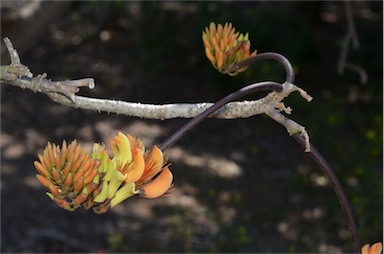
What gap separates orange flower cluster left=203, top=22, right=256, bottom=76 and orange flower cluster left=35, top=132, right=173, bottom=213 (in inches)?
10.3

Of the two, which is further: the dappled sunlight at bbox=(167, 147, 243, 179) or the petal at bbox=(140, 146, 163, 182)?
the dappled sunlight at bbox=(167, 147, 243, 179)

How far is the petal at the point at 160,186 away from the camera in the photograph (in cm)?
72

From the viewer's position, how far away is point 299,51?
4043mm

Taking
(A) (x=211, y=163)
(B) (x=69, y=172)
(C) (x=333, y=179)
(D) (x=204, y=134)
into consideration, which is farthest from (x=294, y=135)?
(D) (x=204, y=134)

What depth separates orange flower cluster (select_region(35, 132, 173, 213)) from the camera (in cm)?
69

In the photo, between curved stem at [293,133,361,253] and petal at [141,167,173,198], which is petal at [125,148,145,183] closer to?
petal at [141,167,173,198]

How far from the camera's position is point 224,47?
95cm

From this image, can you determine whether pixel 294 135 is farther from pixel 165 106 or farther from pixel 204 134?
pixel 204 134

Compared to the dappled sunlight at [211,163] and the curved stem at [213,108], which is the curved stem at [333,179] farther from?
the dappled sunlight at [211,163]

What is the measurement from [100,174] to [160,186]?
7 centimetres

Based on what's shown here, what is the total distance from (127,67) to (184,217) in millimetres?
1743

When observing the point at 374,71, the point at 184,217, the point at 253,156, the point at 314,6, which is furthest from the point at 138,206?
the point at 314,6

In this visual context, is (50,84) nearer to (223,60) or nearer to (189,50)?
(223,60)

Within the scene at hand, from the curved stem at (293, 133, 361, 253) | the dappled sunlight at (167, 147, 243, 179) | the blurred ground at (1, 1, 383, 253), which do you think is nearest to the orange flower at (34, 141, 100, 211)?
the curved stem at (293, 133, 361, 253)
